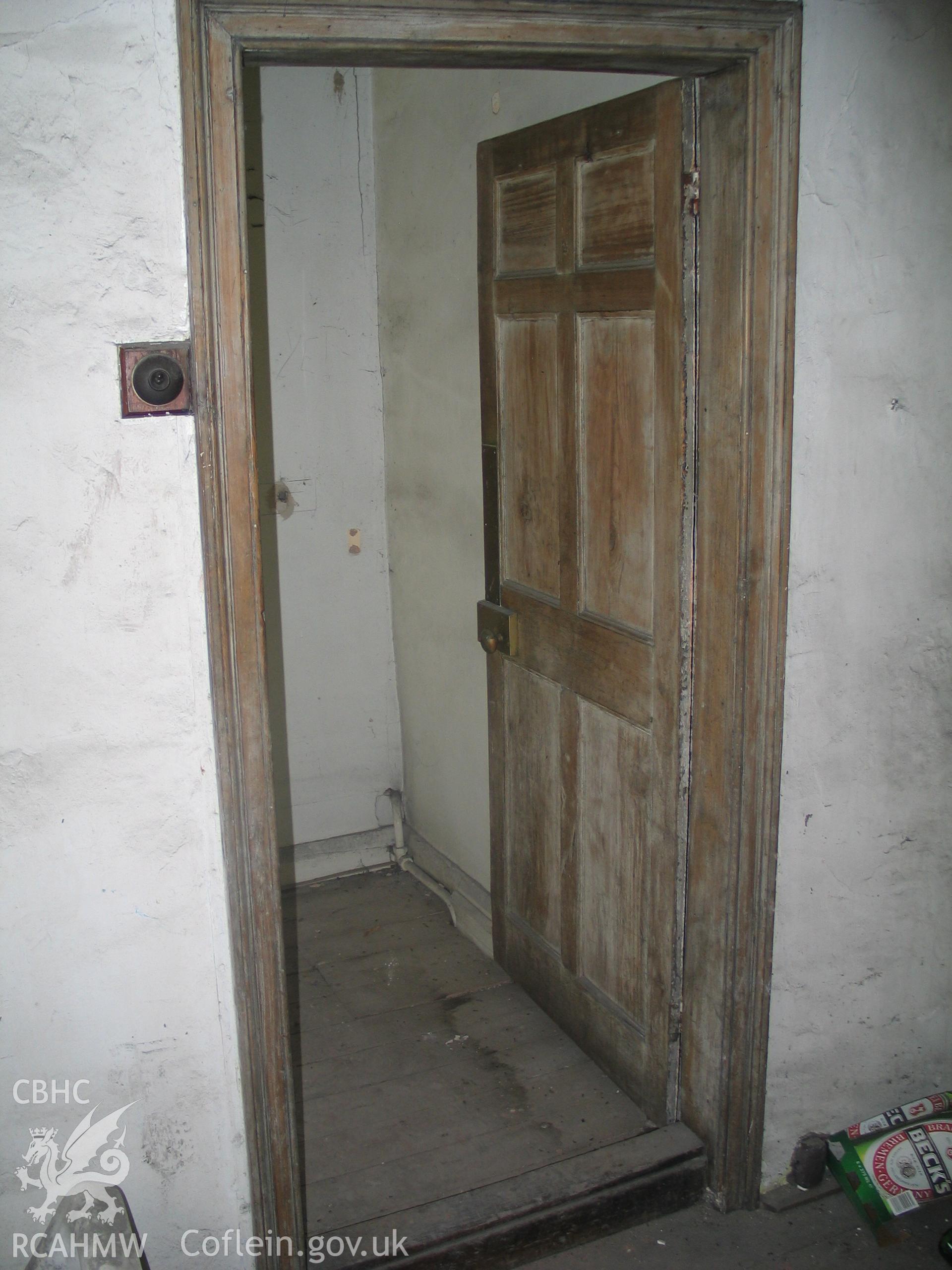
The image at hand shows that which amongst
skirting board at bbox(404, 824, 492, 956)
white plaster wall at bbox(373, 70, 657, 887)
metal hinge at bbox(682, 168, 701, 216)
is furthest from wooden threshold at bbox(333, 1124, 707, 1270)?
metal hinge at bbox(682, 168, 701, 216)

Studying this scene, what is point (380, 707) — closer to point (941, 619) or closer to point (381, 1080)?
point (381, 1080)

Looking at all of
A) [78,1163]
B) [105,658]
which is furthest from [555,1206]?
[105,658]

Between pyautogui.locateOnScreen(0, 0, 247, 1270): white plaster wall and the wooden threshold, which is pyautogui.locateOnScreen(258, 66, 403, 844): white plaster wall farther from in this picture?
pyautogui.locateOnScreen(0, 0, 247, 1270): white plaster wall

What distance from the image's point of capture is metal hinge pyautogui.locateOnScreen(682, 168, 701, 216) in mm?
2238

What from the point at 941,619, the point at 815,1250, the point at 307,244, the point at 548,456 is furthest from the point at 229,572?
the point at 307,244

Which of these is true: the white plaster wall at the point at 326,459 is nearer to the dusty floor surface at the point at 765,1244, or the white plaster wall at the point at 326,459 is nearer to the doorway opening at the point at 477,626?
the doorway opening at the point at 477,626

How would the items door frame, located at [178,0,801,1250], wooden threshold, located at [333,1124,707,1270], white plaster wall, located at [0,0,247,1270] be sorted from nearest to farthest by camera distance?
white plaster wall, located at [0,0,247,1270], door frame, located at [178,0,801,1250], wooden threshold, located at [333,1124,707,1270]

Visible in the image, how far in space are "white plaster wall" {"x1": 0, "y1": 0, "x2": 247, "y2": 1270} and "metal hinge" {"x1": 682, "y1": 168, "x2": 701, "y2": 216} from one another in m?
1.03

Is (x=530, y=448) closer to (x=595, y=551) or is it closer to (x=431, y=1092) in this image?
(x=595, y=551)

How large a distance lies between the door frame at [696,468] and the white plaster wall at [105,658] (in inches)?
1.7

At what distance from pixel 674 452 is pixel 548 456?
51cm

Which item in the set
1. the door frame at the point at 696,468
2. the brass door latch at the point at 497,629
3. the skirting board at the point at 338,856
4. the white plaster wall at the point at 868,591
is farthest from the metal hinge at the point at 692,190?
the skirting board at the point at 338,856

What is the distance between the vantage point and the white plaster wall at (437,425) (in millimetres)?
3287

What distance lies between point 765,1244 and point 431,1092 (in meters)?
0.88
